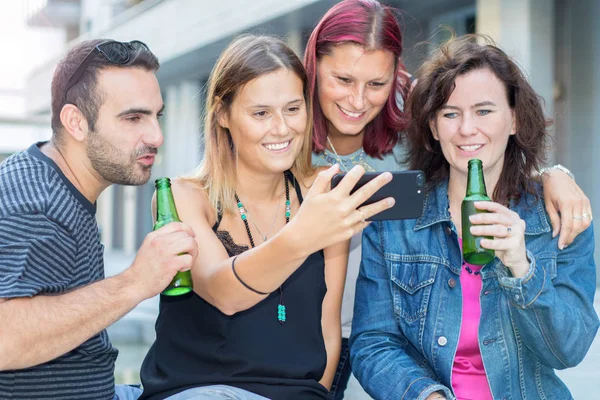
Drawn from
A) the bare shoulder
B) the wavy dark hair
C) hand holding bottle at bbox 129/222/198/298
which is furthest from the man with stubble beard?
the wavy dark hair

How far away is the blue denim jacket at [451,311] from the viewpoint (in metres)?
2.14

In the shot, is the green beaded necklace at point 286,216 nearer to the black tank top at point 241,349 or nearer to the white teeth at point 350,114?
the black tank top at point 241,349

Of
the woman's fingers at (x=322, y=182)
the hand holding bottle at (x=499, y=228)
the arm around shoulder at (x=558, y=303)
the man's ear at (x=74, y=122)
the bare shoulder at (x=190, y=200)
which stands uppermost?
the man's ear at (x=74, y=122)

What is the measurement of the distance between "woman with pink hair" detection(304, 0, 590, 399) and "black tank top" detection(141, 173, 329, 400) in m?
0.43

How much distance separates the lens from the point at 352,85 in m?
2.79

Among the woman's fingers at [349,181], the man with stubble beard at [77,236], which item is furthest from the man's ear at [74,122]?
the woman's fingers at [349,181]

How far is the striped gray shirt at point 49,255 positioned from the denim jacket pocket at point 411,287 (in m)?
0.91

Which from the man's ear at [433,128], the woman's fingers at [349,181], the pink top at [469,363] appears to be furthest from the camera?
the man's ear at [433,128]

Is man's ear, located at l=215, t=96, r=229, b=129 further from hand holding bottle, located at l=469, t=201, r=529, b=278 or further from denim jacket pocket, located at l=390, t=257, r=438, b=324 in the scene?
hand holding bottle, located at l=469, t=201, r=529, b=278

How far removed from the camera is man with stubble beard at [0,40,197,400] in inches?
73.5

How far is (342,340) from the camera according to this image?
8.88 feet

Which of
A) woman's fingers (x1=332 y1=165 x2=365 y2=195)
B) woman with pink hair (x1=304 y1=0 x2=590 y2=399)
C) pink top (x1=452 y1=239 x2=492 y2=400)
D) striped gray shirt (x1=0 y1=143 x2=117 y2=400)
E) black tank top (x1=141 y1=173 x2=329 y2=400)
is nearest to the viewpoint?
woman's fingers (x1=332 y1=165 x2=365 y2=195)

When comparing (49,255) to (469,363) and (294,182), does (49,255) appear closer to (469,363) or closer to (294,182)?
(294,182)

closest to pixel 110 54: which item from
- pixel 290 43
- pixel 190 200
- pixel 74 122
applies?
pixel 74 122
